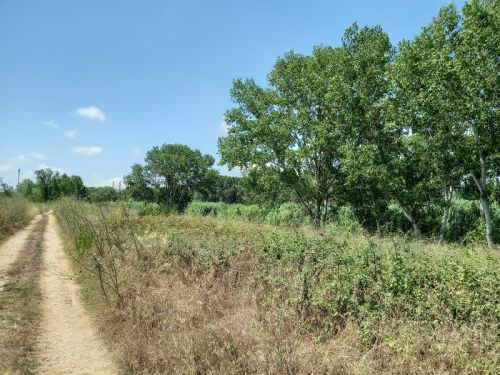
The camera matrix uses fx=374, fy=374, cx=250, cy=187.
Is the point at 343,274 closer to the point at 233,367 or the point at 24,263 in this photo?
the point at 233,367

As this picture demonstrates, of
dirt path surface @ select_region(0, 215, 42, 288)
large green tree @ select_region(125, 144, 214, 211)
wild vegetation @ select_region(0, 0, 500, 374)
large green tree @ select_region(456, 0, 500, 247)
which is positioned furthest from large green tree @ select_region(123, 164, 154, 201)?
large green tree @ select_region(456, 0, 500, 247)

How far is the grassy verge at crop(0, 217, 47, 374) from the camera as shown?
580 centimetres

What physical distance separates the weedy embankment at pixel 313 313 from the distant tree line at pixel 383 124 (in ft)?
41.6

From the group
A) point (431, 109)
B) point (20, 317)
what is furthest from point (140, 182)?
point (20, 317)

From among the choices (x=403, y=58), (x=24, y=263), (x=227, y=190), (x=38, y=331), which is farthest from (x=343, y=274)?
(x=227, y=190)

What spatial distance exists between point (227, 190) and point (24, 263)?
390 ft

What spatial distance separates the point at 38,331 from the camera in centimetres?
729

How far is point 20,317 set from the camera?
776 centimetres

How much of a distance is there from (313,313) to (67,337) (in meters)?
4.71

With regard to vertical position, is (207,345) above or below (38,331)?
above

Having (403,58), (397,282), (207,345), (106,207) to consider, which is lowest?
(207,345)

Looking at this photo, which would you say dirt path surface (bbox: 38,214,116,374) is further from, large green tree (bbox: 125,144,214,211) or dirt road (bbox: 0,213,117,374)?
large green tree (bbox: 125,144,214,211)

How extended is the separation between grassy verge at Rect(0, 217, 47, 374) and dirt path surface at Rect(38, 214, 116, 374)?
182 millimetres

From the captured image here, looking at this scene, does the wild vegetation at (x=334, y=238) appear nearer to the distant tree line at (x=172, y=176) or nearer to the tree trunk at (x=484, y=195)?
the tree trunk at (x=484, y=195)
